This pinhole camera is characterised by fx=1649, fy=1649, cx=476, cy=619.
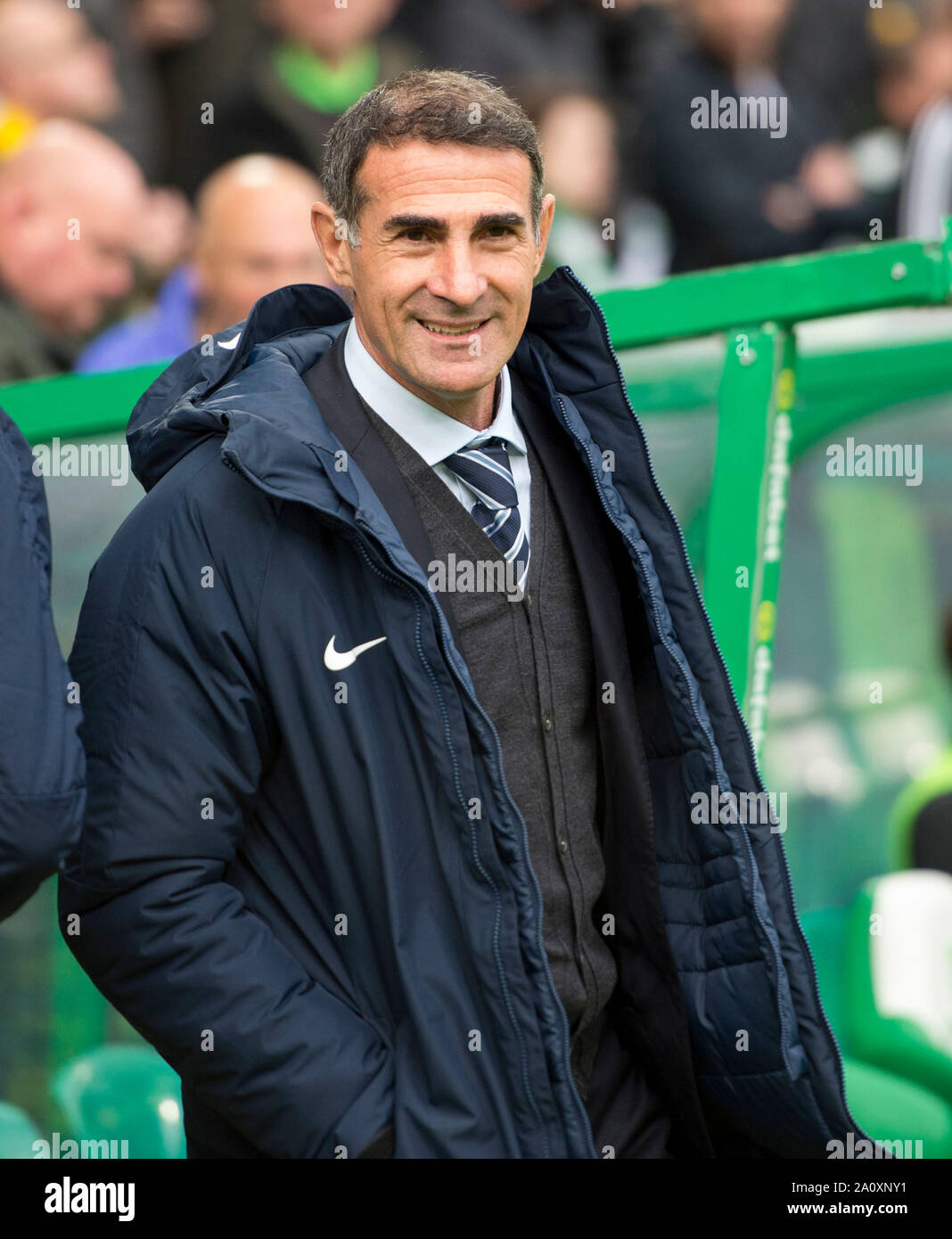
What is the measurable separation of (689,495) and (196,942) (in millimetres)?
1375

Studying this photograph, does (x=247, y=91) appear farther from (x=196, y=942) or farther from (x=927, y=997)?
(x=196, y=942)

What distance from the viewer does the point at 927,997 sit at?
312cm

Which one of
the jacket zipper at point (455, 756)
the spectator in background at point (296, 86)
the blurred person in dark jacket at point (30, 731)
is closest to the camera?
the blurred person in dark jacket at point (30, 731)

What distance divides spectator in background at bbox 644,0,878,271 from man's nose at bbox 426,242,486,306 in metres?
4.08

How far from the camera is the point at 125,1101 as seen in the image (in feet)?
9.04

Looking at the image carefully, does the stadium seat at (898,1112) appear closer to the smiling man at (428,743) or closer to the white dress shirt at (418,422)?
the smiling man at (428,743)

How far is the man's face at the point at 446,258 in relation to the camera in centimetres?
181

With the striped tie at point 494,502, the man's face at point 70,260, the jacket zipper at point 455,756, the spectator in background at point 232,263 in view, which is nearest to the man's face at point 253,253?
the spectator in background at point 232,263

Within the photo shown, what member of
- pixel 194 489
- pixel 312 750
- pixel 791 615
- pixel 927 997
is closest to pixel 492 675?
pixel 312 750

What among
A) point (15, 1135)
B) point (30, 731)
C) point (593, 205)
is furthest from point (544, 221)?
point (593, 205)

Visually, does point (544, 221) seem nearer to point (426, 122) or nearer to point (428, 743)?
point (426, 122)

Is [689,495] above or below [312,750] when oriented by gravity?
above

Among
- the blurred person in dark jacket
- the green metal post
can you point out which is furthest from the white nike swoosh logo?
the green metal post

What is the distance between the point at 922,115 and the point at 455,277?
489 centimetres
